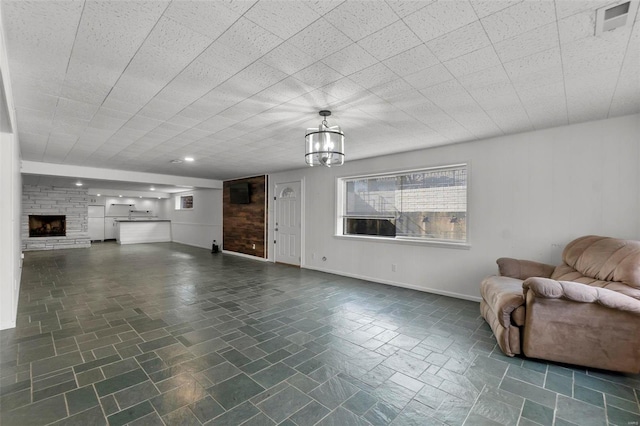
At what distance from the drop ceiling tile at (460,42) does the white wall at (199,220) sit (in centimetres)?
831

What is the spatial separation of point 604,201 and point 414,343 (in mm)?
2663

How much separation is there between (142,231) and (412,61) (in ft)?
40.6

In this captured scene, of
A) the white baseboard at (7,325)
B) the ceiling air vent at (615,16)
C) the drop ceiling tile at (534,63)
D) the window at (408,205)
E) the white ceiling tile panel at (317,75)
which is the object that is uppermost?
the ceiling air vent at (615,16)

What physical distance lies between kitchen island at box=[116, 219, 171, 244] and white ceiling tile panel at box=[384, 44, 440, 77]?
39.7 ft

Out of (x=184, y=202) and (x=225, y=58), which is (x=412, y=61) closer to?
(x=225, y=58)

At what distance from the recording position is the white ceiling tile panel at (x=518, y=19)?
144 cm

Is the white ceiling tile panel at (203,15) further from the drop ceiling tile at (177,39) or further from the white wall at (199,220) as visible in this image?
the white wall at (199,220)

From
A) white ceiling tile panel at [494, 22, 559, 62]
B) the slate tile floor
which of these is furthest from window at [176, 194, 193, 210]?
white ceiling tile panel at [494, 22, 559, 62]

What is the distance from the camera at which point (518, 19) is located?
153 cm

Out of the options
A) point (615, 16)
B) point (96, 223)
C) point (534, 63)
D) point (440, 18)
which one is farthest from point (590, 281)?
point (96, 223)

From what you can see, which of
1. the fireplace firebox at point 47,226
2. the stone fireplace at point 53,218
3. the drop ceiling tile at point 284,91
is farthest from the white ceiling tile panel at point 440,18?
the fireplace firebox at point 47,226

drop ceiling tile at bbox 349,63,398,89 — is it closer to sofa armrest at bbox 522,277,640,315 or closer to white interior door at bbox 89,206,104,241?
sofa armrest at bbox 522,277,640,315

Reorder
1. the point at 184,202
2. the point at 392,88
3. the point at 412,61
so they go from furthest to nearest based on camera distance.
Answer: the point at 184,202 → the point at 392,88 → the point at 412,61

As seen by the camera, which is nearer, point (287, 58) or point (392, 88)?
point (287, 58)
